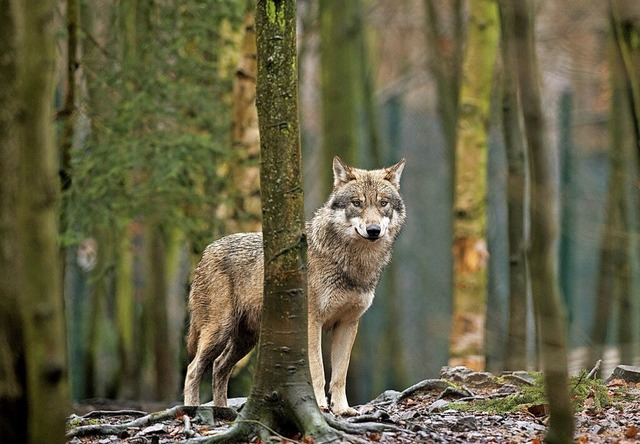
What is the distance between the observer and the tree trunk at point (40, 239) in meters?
4.61

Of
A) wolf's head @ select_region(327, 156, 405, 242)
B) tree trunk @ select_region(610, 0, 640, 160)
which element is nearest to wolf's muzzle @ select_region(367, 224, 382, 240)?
wolf's head @ select_region(327, 156, 405, 242)

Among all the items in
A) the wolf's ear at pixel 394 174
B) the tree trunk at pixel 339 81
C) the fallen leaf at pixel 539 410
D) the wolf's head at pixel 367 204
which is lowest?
the fallen leaf at pixel 539 410

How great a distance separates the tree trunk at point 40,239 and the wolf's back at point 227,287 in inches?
138

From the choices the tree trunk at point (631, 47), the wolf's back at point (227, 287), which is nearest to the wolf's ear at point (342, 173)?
the wolf's back at point (227, 287)

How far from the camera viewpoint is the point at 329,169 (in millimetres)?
14961

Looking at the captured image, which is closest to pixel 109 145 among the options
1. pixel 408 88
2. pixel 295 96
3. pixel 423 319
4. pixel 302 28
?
pixel 295 96

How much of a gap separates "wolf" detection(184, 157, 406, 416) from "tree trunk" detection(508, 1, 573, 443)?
3.32 meters

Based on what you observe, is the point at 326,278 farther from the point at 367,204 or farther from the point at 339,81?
the point at 339,81

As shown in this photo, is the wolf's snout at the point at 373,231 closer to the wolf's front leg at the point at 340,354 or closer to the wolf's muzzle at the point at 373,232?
the wolf's muzzle at the point at 373,232

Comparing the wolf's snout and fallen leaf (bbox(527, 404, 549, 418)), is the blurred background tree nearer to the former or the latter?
fallen leaf (bbox(527, 404, 549, 418))

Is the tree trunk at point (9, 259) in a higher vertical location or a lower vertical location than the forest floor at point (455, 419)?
higher

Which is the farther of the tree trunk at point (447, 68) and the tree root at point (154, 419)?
the tree trunk at point (447, 68)

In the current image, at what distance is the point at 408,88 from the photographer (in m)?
23.6

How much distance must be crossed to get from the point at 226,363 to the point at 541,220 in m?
4.36
